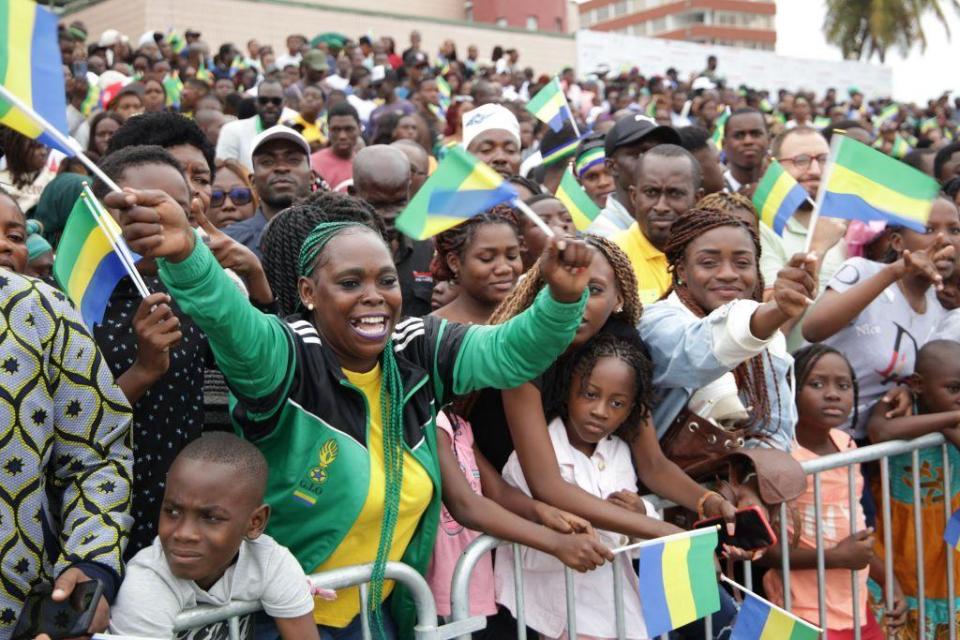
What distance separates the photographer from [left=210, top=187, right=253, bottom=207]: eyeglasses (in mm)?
6195

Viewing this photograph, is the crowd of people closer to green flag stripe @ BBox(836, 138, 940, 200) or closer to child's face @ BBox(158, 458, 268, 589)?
child's face @ BBox(158, 458, 268, 589)

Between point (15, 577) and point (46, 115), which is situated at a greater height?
point (46, 115)

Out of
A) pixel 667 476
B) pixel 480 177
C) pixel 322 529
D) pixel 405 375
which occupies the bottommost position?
pixel 667 476

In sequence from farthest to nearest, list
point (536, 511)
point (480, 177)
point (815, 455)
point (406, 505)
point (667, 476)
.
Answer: point (815, 455), point (667, 476), point (536, 511), point (406, 505), point (480, 177)

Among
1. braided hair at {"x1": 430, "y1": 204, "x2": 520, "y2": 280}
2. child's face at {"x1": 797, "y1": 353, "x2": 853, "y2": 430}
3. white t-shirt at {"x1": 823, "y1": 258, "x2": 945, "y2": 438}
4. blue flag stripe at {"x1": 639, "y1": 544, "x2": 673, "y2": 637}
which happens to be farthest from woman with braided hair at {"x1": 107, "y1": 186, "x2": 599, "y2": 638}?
white t-shirt at {"x1": 823, "y1": 258, "x2": 945, "y2": 438}

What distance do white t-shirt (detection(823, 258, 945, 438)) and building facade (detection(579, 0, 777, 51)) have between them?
6879 centimetres

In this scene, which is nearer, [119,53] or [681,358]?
[681,358]

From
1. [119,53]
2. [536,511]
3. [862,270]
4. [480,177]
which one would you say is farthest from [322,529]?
[119,53]

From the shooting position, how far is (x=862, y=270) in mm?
4875

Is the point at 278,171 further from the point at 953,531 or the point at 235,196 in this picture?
the point at 953,531

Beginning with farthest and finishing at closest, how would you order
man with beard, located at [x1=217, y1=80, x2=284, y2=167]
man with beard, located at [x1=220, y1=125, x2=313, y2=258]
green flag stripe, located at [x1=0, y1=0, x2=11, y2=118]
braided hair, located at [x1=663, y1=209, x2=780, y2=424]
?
man with beard, located at [x1=217, y1=80, x2=284, y2=167] < man with beard, located at [x1=220, y1=125, x2=313, y2=258] < braided hair, located at [x1=663, y1=209, x2=780, y2=424] < green flag stripe, located at [x1=0, y1=0, x2=11, y2=118]

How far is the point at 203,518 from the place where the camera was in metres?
2.74

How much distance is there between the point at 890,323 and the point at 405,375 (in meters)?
2.65

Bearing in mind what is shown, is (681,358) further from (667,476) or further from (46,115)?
(46,115)
